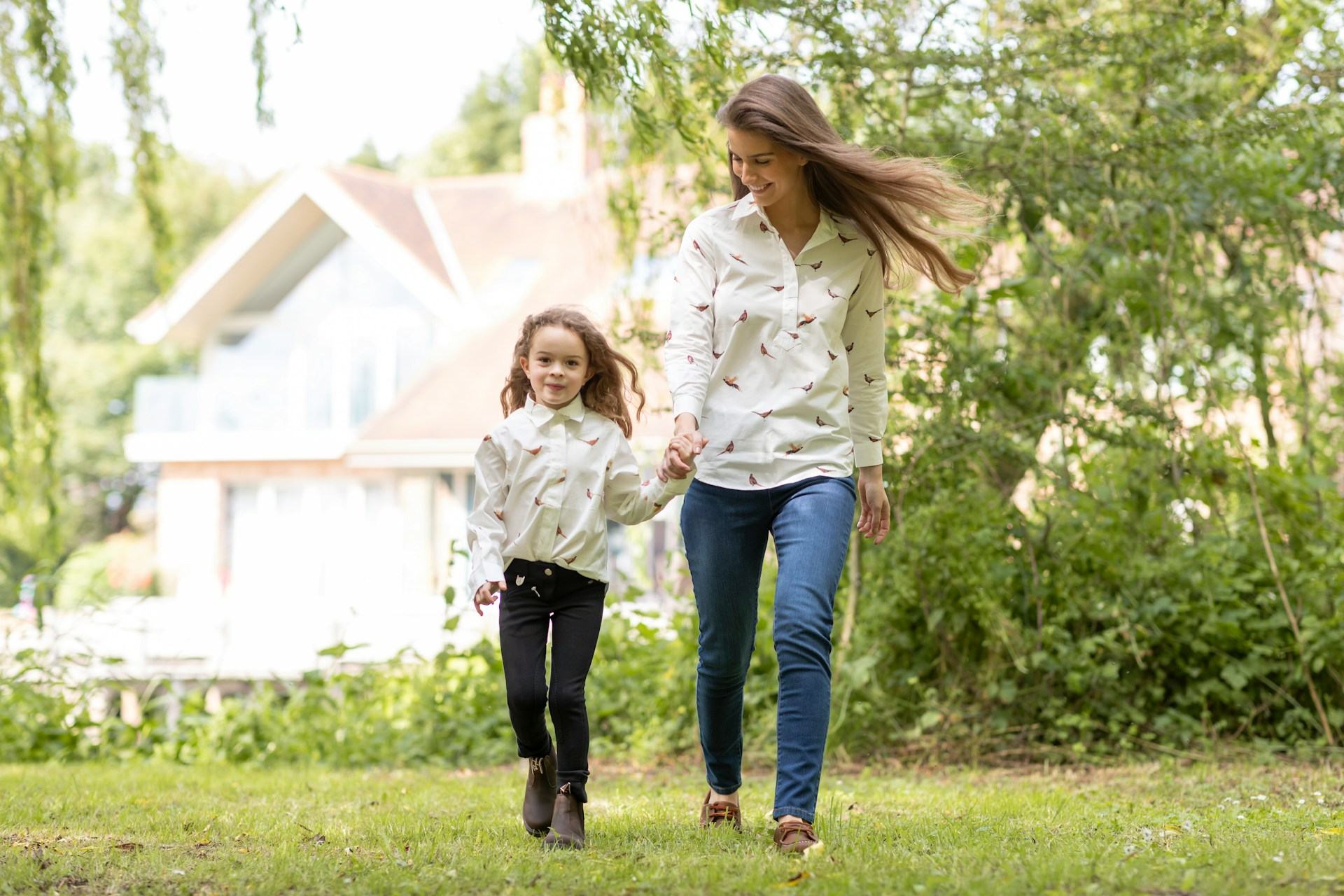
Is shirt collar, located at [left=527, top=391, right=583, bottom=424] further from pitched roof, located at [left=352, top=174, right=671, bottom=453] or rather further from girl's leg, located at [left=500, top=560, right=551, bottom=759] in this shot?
pitched roof, located at [left=352, top=174, right=671, bottom=453]

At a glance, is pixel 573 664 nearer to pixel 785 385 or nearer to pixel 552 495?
pixel 552 495

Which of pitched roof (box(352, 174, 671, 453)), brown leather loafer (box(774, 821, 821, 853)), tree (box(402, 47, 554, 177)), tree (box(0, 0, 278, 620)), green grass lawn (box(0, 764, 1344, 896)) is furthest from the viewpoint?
tree (box(402, 47, 554, 177))

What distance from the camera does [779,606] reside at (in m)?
3.37

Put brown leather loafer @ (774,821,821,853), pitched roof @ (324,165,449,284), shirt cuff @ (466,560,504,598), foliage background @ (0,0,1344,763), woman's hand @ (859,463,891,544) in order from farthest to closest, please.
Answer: pitched roof @ (324,165,449,284), foliage background @ (0,0,1344,763), woman's hand @ (859,463,891,544), shirt cuff @ (466,560,504,598), brown leather loafer @ (774,821,821,853)

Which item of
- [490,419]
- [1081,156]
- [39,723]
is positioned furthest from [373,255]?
[1081,156]

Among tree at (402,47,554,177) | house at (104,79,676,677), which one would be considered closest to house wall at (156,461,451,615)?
house at (104,79,676,677)

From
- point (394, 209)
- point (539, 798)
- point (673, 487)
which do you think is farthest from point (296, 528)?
point (673, 487)

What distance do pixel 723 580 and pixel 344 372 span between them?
856 inches

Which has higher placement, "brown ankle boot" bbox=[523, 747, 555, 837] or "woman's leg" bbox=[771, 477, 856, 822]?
"woman's leg" bbox=[771, 477, 856, 822]

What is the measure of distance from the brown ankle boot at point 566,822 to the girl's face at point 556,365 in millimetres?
1057

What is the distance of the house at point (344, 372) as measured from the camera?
72.9ft

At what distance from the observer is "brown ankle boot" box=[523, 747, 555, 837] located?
372cm

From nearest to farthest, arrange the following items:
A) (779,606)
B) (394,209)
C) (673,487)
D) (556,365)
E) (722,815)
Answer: (779,606) < (673,487) < (722,815) < (556,365) < (394,209)

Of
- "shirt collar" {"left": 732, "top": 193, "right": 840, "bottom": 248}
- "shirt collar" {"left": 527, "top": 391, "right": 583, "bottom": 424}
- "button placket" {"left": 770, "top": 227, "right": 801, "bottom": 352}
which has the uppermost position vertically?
"shirt collar" {"left": 732, "top": 193, "right": 840, "bottom": 248}
